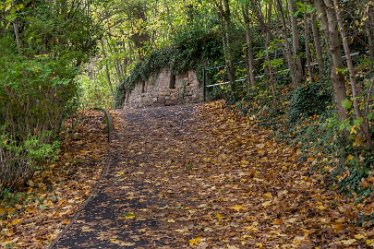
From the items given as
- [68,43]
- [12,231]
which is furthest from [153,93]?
[12,231]

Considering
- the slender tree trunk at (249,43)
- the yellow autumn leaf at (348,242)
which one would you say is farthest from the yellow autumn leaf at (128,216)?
the slender tree trunk at (249,43)

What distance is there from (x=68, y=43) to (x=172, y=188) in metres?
5.75

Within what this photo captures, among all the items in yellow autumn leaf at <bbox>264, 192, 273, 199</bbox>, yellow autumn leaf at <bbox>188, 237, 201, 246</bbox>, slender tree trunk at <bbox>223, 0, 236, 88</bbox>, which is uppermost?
slender tree trunk at <bbox>223, 0, 236, 88</bbox>

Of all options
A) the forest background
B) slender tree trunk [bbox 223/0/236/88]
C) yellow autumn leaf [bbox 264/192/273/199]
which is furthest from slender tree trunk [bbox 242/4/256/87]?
yellow autumn leaf [bbox 264/192/273/199]

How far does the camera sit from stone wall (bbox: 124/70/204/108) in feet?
68.2

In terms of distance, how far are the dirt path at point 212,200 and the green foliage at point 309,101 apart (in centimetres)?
90

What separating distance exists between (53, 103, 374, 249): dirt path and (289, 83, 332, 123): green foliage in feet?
2.97

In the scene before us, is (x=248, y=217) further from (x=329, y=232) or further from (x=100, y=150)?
(x=100, y=150)

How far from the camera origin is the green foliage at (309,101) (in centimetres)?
1082

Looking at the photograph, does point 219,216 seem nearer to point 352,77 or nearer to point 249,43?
point 352,77

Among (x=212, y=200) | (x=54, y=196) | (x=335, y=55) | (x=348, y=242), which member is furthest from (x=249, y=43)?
(x=348, y=242)

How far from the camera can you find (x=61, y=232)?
6.79 meters

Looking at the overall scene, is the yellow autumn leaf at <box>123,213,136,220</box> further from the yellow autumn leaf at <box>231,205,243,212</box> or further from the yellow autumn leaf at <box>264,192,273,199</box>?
the yellow autumn leaf at <box>264,192,273,199</box>

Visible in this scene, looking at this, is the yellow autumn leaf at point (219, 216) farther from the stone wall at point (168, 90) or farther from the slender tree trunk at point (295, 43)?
the stone wall at point (168, 90)
